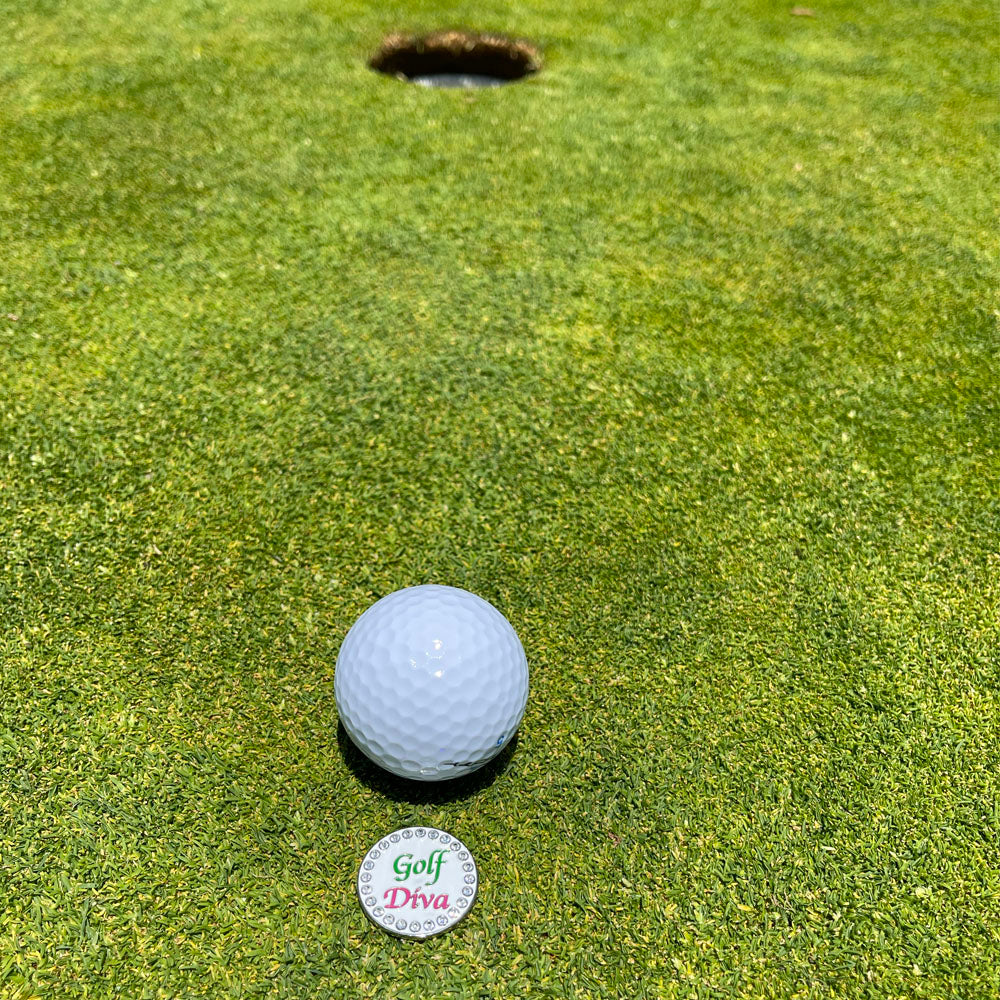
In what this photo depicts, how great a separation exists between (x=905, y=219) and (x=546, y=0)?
11.8ft

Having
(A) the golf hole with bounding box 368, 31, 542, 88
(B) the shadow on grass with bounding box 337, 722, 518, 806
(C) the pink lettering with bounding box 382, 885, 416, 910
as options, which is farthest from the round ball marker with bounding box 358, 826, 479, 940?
(A) the golf hole with bounding box 368, 31, 542, 88

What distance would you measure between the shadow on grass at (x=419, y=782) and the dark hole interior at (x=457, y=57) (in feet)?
16.3

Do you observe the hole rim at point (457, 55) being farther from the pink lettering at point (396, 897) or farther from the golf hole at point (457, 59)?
the pink lettering at point (396, 897)

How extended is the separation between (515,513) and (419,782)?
107 centimetres

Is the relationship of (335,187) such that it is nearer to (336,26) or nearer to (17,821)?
(336,26)

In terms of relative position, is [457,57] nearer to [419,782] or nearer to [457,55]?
[457,55]

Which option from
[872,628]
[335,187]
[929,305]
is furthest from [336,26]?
[872,628]

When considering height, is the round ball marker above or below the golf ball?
below

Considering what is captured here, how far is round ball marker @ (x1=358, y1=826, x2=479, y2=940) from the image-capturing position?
6.60 feet

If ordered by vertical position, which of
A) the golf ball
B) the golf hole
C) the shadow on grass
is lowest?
the shadow on grass

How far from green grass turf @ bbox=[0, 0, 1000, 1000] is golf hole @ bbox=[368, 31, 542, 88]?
0.54 m

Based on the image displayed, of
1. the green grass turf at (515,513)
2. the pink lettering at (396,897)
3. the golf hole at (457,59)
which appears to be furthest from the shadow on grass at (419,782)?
the golf hole at (457,59)

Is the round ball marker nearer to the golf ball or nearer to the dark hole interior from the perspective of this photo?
the golf ball

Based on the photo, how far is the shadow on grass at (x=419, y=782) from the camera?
2277 mm
